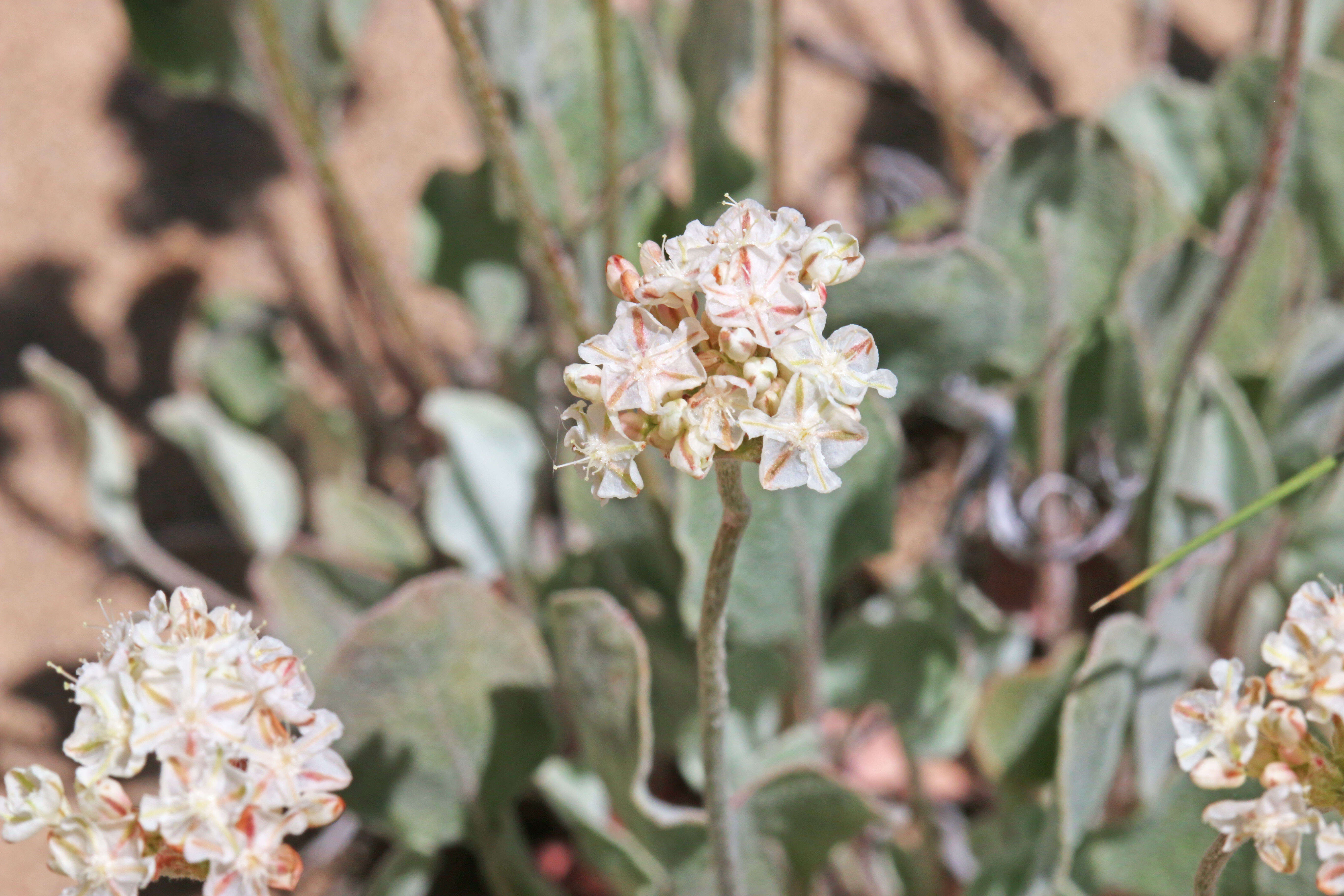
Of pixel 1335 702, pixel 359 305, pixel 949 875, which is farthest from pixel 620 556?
pixel 359 305

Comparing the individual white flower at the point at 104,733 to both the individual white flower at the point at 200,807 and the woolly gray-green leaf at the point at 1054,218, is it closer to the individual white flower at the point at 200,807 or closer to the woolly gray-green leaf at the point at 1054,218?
the individual white flower at the point at 200,807

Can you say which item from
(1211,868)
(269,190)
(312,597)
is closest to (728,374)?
(1211,868)

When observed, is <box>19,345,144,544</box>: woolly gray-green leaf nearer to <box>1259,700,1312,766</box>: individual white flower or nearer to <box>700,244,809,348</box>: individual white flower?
<box>700,244,809,348</box>: individual white flower

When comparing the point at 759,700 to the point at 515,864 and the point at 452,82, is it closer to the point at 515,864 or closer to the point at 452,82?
the point at 515,864

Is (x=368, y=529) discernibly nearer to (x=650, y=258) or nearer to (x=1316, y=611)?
(x=650, y=258)

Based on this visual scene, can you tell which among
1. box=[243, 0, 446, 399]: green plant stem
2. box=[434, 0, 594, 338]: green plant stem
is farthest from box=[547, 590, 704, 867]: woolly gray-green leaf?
box=[243, 0, 446, 399]: green plant stem
